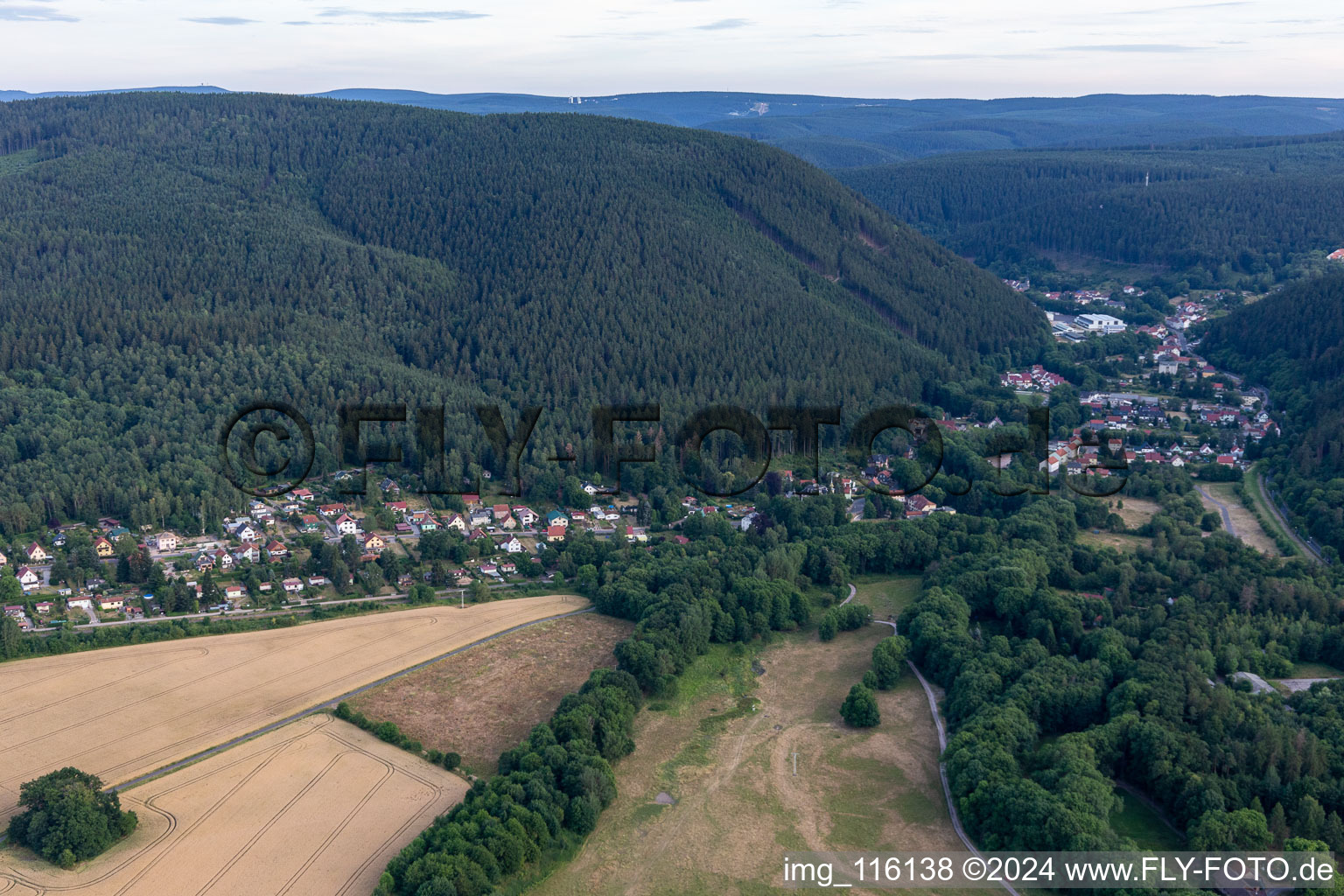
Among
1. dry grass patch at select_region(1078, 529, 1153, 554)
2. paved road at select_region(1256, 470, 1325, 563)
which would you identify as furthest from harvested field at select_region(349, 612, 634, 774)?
paved road at select_region(1256, 470, 1325, 563)

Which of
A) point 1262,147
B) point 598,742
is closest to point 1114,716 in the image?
point 598,742

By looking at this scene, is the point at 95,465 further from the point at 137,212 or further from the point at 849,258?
the point at 849,258

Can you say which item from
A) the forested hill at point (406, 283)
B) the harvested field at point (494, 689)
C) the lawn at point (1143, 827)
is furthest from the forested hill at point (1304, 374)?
the harvested field at point (494, 689)

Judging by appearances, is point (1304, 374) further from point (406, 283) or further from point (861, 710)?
point (406, 283)

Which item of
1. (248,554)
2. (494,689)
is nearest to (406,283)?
(248,554)

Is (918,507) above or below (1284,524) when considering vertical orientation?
above

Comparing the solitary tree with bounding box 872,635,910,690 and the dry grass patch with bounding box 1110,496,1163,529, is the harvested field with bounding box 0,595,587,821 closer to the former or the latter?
the solitary tree with bounding box 872,635,910,690
